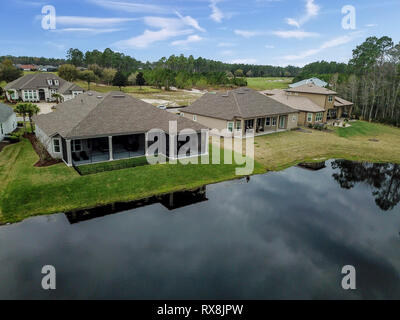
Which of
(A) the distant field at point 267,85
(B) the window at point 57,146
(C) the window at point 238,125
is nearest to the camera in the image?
(B) the window at point 57,146

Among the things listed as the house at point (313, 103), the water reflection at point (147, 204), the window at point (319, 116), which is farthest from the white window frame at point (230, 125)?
the window at point (319, 116)

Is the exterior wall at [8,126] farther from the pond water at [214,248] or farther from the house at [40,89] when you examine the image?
the house at [40,89]

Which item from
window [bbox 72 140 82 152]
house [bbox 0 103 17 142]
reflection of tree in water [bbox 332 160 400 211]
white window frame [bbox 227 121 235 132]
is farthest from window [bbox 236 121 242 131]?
house [bbox 0 103 17 142]

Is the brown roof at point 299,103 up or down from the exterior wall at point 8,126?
up

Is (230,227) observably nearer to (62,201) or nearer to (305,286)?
(305,286)

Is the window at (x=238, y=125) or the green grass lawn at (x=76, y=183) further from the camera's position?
the window at (x=238, y=125)

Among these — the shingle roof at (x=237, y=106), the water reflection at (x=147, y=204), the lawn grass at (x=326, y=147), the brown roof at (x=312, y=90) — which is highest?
the brown roof at (x=312, y=90)

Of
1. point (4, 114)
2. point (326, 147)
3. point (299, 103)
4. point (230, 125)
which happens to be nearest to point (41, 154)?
point (4, 114)
